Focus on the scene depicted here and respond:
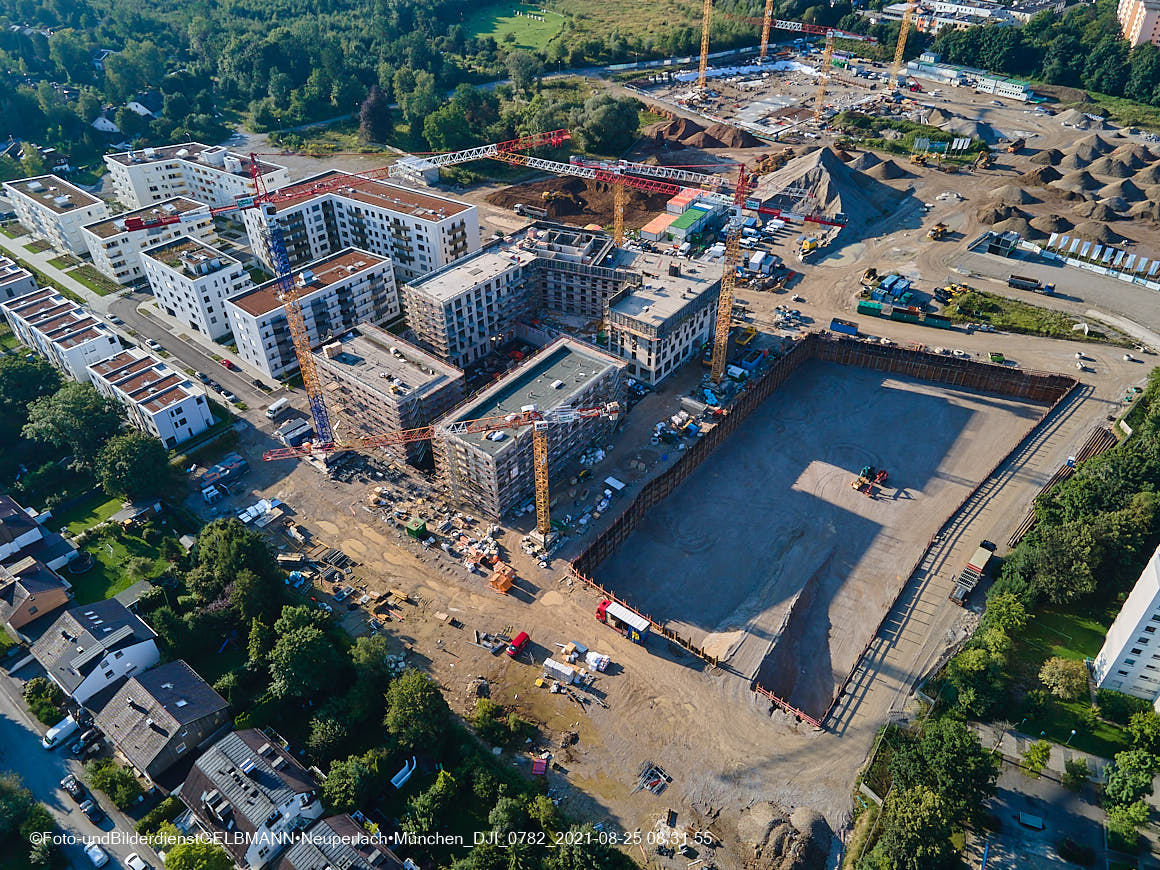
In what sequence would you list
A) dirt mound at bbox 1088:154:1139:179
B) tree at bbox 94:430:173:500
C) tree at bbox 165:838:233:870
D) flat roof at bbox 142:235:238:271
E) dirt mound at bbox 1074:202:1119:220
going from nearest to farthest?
tree at bbox 165:838:233:870 → tree at bbox 94:430:173:500 → flat roof at bbox 142:235:238:271 → dirt mound at bbox 1074:202:1119:220 → dirt mound at bbox 1088:154:1139:179

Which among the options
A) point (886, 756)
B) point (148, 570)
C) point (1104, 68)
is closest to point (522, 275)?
point (148, 570)

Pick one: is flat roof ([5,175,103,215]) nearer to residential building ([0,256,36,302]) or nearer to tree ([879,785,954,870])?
residential building ([0,256,36,302])

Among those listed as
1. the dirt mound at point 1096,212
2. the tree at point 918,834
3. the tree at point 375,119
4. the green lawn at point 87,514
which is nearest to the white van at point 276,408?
the green lawn at point 87,514

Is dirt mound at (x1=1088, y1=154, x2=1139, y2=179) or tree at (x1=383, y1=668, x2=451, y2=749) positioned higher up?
dirt mound at (x1=1088, y1=154, x2=1139, y2=179)

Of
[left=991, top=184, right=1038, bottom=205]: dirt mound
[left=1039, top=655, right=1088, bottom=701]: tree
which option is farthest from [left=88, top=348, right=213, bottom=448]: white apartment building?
[left=991, top=184, right=1038, bottom=205]: dirt mound

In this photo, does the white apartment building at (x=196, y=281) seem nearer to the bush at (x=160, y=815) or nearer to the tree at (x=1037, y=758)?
the bush at (x=160, y=815)

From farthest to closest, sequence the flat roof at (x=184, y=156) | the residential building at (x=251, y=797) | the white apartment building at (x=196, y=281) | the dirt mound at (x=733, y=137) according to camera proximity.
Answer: the dirt mound at (x=733, y=137) → the flat roof at (x=184, y=156) → the white apartment building at (x=196, y=281) → the residential building at (x=251, y=797)

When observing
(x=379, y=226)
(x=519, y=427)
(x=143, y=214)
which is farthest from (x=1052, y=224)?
(x=143, y=214)
